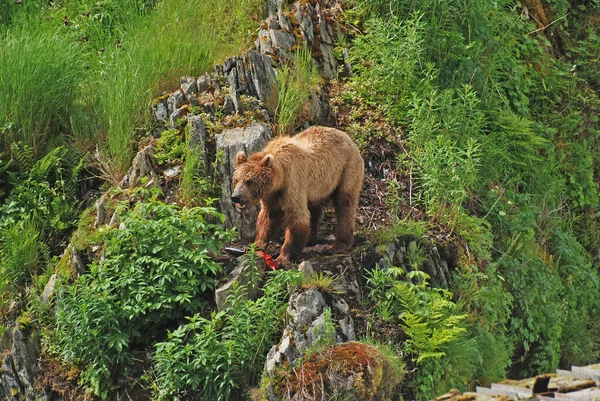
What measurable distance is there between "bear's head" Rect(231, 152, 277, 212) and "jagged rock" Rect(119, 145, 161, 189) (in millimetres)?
1536

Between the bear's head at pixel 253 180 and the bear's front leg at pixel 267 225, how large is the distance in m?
0.35

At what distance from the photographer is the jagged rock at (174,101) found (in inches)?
436

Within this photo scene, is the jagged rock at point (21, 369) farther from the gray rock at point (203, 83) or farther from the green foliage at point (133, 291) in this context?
the gray rock at point (203, 83)

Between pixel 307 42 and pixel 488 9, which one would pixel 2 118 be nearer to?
pixel 307 42

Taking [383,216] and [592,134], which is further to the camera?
[592,134]

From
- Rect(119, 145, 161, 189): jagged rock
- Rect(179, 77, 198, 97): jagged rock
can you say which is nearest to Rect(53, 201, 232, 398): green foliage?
Rect(119, 145, 161, 189): jagged rock

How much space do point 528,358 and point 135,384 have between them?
4.44 m

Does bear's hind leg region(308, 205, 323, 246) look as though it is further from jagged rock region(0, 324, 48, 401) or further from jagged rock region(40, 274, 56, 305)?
jagged rock region(0, 324, 48, 401)

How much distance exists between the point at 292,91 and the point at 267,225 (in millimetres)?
1963

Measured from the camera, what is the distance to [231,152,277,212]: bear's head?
9.15 metres

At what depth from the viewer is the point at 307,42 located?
12234 mm

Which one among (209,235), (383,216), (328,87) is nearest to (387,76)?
(328,87)

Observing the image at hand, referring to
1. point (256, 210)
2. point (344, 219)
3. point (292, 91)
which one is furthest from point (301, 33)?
→ point (344, 219)

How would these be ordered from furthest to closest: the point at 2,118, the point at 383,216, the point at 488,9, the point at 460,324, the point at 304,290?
the point at 488,9 → the point at 2,118 → the point at 383,216 → the point at 460,324 → the point at 304,290
